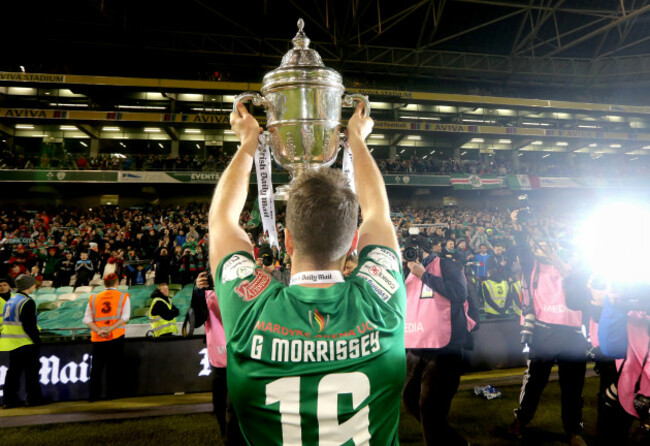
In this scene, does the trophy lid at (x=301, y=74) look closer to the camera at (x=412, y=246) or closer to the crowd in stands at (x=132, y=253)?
the camera at (x=412, y=246)

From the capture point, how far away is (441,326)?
3.06m

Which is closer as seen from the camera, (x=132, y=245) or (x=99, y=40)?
(x=132, y=245)

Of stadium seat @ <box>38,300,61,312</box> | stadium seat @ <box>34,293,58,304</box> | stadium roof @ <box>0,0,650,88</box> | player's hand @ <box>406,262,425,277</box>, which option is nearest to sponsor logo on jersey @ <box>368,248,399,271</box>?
player's hand @ <box>406,262,425,277</box>

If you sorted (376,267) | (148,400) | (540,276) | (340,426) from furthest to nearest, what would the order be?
(148,400) < (540,276) < (376,267) < (340,426)

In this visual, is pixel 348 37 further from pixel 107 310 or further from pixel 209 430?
pixel 209 430

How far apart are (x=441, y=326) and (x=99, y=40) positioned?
24300 millimetres

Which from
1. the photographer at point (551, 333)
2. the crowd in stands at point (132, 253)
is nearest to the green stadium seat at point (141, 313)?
the crowd in stands at point (132, 253)

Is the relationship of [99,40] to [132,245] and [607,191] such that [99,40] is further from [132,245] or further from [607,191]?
[607,191]

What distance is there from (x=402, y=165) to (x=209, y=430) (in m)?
20.4

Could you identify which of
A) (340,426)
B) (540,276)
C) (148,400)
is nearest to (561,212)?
(540,276)

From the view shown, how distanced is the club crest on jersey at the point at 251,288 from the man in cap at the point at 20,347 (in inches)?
205

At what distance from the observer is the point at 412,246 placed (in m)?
3.15

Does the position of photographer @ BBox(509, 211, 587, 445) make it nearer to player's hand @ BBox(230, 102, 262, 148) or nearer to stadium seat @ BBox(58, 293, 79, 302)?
player's hand @ BBox(230, 102, 262, 148)

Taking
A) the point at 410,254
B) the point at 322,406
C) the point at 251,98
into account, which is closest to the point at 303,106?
the point at 251,98
